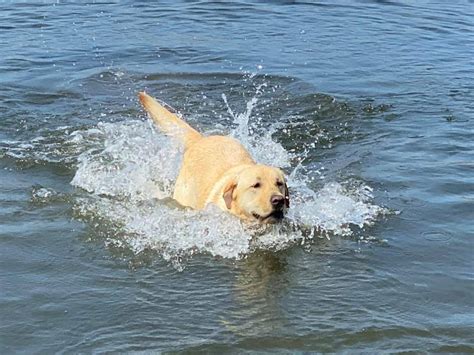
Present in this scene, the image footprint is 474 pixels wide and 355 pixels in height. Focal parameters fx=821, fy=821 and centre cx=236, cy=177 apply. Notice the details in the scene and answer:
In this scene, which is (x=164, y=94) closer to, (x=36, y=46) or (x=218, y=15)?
(x=36, y=46)

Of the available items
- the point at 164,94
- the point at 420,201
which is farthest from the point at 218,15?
the point at 420,201

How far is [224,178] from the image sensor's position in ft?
22.2

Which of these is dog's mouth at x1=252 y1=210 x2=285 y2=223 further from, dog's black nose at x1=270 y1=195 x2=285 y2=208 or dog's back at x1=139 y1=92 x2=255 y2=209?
dog's back at x1=139 y1=92 x2=255 y2=209

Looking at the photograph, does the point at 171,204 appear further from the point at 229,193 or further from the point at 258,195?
the point at 258,195

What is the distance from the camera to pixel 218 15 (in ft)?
53.0

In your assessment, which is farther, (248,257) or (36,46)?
(36,46)

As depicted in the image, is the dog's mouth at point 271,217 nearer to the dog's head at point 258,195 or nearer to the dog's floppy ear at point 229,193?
the dog's head at point 258,195

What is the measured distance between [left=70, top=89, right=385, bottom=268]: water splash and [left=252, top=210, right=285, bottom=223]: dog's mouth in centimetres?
15

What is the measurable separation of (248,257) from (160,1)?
12.2m

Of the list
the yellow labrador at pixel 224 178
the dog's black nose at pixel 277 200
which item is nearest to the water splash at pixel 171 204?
the yellow labrador at pixel 224 178

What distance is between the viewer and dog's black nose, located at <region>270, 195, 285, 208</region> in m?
6.24

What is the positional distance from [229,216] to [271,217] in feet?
1.27

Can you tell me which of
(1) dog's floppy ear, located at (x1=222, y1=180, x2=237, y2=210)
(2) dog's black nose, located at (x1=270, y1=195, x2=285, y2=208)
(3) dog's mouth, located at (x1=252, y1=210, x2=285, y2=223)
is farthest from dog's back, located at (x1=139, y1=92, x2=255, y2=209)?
(2) dog's black nose, located at (x1=270, y1=195, x2=285, y2=208)

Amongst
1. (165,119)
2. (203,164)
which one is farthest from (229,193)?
(165,119)
